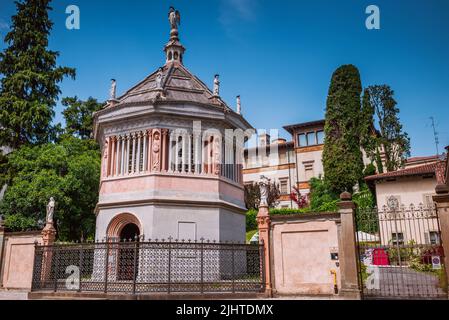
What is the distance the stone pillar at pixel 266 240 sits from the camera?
12.7 metres

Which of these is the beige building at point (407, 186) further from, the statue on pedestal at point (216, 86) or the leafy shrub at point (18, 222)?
the leafy shrub at point (18, 222)

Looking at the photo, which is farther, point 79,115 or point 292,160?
point 292,160

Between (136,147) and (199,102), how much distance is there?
370cm

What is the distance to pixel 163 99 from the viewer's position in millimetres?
17719

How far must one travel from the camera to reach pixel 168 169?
17.4m

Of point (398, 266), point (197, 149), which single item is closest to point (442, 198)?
point (197, 149)

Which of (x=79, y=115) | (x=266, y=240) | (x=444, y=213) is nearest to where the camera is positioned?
(x=444, y=213)

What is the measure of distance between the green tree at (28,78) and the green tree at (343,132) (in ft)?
82.1

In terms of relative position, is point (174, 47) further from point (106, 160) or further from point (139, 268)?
point (139, 268)

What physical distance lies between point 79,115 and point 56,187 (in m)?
14.0

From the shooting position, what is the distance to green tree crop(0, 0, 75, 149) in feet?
86.6

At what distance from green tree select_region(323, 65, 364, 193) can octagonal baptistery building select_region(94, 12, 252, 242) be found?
2068 cm
